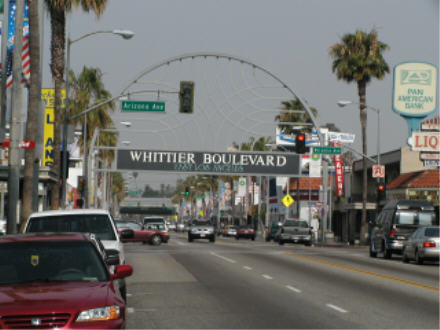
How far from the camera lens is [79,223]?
17.3 metres

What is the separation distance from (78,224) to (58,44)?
2284cm

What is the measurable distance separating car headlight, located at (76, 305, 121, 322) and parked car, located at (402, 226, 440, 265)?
24.1 metres

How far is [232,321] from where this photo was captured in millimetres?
13750

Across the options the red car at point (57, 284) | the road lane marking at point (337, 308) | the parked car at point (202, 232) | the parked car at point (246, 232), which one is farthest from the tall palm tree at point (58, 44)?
the parked car at point (246, 232)

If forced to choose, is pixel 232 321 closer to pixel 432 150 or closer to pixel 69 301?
pixel 69 301

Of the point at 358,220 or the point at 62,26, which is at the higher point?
the point at 62,26

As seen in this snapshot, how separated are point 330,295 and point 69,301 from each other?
10577 mm

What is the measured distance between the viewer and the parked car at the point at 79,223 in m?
16.8

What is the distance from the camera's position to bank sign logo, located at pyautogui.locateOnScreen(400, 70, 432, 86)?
55.5 metres

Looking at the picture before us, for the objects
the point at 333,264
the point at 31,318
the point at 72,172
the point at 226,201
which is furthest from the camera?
the point at 226,201

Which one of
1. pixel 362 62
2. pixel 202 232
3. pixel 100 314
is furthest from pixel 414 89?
pixel 100 314

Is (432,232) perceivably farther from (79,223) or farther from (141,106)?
(79,223)

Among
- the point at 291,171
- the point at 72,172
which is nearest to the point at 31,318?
the point at 291,171

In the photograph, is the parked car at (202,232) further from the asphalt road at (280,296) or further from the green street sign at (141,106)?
the asphalt road at (280,296)
